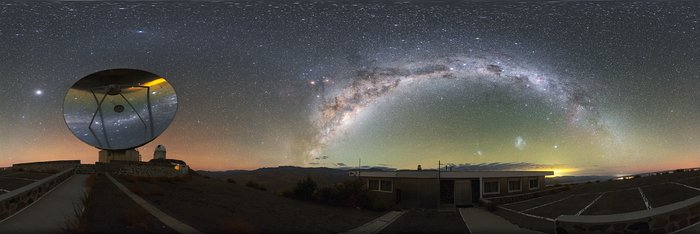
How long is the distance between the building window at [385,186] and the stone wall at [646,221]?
19.6 m

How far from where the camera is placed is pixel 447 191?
25.4 metres

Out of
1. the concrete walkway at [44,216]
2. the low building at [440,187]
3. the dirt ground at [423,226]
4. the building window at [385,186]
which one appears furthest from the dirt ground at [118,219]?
the building window at [385,186]

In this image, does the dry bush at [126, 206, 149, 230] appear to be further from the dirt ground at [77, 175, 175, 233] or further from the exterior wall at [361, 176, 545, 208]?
the exterior wall at [361, 176, 545, 208]

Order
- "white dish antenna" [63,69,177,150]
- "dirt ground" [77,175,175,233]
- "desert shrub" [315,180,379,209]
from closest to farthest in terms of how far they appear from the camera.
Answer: "dirt ground" [77,175,175,233], "desert shrub" [315,180,379,209], "white dish antenna" [63,69,177,150]

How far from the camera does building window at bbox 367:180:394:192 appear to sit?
2638 centimetres

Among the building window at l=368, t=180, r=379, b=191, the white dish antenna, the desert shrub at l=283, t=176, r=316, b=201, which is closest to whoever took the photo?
the desert shrub at l=283, t=176, r=316, b=201

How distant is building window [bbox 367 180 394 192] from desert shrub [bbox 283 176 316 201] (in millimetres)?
8641

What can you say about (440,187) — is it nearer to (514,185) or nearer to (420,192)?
(420,192)

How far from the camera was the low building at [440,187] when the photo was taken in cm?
2444

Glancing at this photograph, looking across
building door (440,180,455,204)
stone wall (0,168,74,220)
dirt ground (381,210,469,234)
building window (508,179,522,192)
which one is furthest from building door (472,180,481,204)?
stone wall (0,168,74,220)

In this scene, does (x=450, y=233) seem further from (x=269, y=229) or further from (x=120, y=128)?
(x=120, y=128)

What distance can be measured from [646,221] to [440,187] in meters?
19.2

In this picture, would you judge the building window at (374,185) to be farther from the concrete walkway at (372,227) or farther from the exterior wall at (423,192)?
the concrete walkway at (372,227)

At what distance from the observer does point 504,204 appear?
22.5 metres
